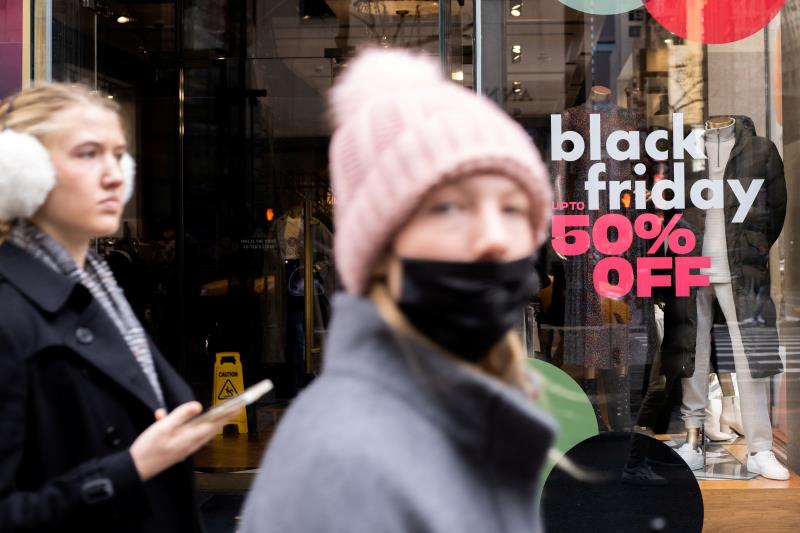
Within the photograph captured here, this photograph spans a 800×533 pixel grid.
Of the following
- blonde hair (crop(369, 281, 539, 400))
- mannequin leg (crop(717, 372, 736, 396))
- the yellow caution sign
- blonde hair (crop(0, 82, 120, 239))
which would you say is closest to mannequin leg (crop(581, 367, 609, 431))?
mannequin leg (crop(717, 372, 736, 396))

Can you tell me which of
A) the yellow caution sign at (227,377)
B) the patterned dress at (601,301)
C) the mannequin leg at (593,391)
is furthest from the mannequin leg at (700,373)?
the yellow caution sign at (227,377)

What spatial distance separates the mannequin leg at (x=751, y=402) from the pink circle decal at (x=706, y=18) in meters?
→ 1.24

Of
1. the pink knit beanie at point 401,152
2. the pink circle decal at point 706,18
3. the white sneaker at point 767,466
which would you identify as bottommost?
the white sneaker at point 767,466

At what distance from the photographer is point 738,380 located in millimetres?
3963

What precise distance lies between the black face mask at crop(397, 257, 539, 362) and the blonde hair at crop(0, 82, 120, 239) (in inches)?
40.7

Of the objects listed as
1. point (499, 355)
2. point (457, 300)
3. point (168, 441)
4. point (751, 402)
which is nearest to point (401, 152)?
point (457, 300)

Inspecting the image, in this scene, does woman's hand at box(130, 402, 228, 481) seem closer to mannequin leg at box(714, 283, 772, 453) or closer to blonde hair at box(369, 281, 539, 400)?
blonde hair at box(369, 281, 539, 400)

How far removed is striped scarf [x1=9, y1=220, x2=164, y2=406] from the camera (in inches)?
67.0

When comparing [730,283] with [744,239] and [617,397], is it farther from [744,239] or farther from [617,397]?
[617,397]

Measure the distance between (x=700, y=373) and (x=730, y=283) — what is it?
42 cm

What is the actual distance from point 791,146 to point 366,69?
3397mm

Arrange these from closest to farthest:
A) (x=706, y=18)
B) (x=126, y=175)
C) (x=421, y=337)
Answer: (x=421, y=337) → (x=126, y=175) → (x=706, y=18)

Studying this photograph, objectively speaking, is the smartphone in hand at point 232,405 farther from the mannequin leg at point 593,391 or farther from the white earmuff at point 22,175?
the mannequin leg at point 593,391

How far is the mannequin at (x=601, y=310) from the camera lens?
392 cm
